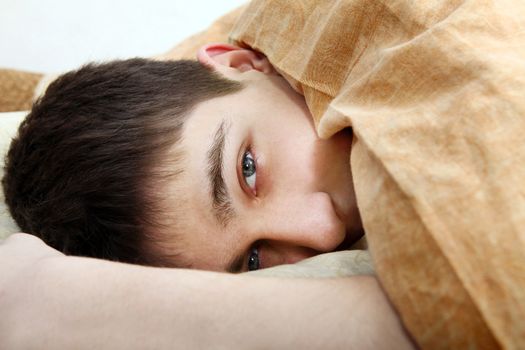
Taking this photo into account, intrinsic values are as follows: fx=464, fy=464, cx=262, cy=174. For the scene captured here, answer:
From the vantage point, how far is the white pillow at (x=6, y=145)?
2.39ft

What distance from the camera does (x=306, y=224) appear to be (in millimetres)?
596

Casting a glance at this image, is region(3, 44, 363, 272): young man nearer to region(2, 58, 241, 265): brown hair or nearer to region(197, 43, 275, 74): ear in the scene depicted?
region(2, 58, 241, 265): brown hair

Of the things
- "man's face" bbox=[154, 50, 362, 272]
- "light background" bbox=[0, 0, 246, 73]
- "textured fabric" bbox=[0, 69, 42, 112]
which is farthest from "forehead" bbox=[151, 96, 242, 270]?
"light background" bbox=[0, 0, 246, 73]

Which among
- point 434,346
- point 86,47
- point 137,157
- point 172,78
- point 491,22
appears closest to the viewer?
point 434,346

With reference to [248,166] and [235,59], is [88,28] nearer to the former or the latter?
[235,59]

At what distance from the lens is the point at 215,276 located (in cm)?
44

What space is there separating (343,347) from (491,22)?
0.36 meters

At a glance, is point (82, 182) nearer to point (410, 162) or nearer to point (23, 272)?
point (23, 272)

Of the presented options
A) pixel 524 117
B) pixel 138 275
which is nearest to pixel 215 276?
pixel 138 275

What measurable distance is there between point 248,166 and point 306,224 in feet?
0.41

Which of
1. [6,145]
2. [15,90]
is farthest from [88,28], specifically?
[6,145]

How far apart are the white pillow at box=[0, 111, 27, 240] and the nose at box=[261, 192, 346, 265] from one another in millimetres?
410

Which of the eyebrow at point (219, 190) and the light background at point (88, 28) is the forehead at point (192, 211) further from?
the light background at point (88, 28)

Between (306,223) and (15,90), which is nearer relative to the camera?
(306,223)
